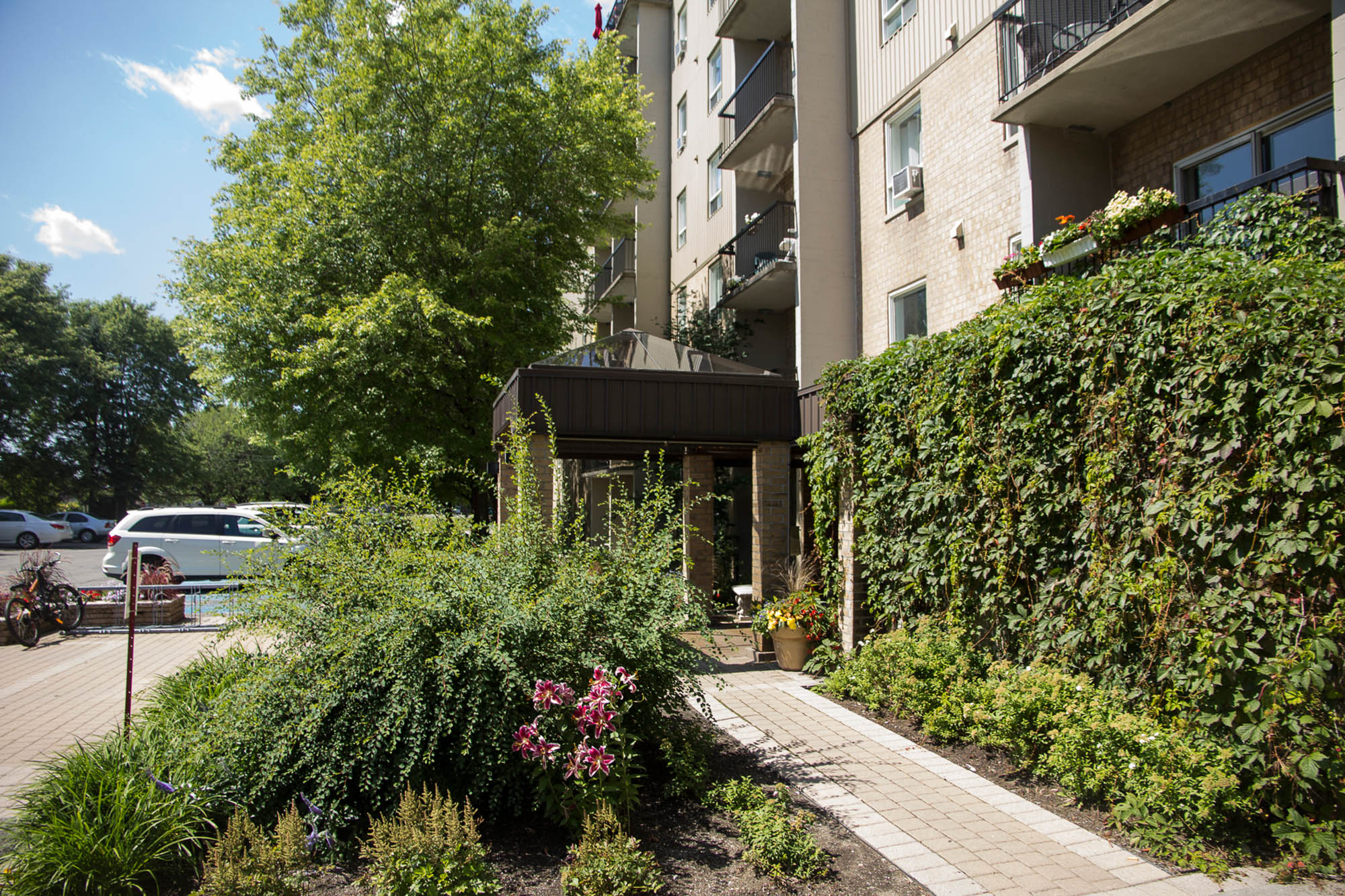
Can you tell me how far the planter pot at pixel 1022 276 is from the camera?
8.08 m

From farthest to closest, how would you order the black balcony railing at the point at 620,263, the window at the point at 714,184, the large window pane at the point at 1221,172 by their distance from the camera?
the black balcony railing at the point at 620,263, the window at the point at 714,184, the large window pane at the point at 1221,172

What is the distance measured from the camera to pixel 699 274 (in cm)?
2012

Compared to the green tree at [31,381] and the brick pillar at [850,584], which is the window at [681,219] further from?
the green tree at [31,381]

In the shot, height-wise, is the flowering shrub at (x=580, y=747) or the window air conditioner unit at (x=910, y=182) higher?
the window air conditioner unit at (x=910, y=182)

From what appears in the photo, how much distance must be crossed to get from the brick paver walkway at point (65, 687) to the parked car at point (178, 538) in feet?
20.9

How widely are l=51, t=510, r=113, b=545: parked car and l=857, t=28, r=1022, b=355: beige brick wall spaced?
40203mm

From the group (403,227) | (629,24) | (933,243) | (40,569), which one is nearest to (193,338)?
(403,227)

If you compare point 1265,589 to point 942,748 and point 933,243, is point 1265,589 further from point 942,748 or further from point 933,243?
point 933,243

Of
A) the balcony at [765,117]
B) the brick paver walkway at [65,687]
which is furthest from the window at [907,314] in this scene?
the brick paver walkway at [65,687]

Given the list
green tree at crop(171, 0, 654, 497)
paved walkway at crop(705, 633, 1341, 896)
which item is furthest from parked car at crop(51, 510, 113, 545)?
paved walkway at crop(705, 633, 1341, 896)

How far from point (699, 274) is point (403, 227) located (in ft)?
23.6

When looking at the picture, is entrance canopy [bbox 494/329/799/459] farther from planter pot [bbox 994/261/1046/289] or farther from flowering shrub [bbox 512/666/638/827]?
flowering shrub [bbox 512/666/638/827]

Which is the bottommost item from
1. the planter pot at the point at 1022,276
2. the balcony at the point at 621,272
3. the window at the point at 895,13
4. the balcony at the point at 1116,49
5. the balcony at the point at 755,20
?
the planter pot at the point at 1022,276

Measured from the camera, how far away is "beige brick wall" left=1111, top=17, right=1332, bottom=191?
7008 mm
